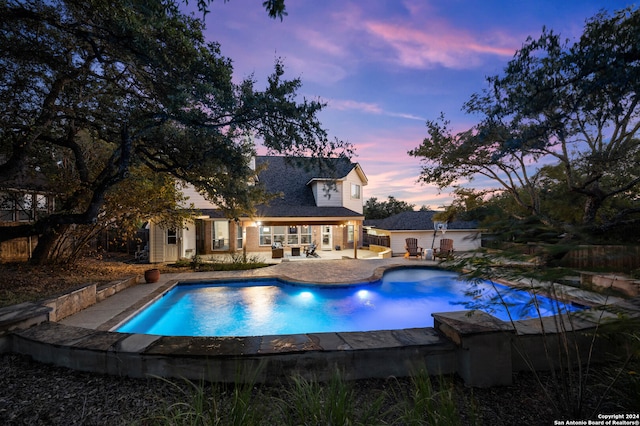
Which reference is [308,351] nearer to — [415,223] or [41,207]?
[41,207]

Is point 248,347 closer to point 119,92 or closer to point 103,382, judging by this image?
point 103,382

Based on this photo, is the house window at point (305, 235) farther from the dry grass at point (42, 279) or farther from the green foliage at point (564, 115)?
the dry grass at point (42, 279)

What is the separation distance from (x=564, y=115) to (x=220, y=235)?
18832mm

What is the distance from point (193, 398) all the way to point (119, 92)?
797 cm

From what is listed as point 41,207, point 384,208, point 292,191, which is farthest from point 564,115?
point 384,208

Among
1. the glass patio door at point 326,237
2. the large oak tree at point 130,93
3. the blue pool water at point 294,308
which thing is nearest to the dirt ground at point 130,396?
the blue pool water at point 294,308

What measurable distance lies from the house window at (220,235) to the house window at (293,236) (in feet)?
15.9

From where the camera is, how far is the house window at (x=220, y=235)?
18.7 meters

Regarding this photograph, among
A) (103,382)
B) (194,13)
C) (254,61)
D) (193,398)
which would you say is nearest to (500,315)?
(193,398)

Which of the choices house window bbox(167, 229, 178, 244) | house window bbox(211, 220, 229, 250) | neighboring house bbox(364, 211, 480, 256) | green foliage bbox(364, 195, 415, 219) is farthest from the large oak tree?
green foliage bbox(364, 195, 415, 219)

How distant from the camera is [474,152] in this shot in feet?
31.8

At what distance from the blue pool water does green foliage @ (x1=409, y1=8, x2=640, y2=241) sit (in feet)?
12.4

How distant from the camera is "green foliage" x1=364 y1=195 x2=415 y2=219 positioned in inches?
1606

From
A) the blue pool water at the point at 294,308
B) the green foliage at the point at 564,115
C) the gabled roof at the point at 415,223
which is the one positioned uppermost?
the green foliage at the point at 564,115
